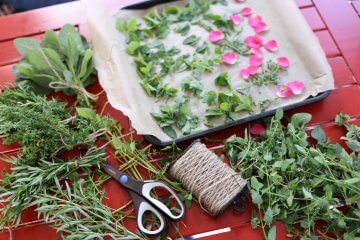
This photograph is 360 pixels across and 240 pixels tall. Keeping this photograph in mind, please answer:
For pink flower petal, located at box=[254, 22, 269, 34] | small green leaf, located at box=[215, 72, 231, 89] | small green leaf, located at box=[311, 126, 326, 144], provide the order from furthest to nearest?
pink flower petal, located at box=[254, 22, 269, 34]
small green leaf, located at box=[215, 72, 231, 89]
small green leaf, located at box=[311, 126, 326, 144]

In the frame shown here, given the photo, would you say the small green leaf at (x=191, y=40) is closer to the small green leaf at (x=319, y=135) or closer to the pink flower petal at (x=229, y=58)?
the pink flower petal at (x=229, y=58)

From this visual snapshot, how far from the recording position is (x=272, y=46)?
1.06 m

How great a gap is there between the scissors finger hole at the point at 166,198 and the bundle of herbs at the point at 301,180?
151mm

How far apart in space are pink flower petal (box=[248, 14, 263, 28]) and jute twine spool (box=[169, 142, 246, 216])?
0.43 meters

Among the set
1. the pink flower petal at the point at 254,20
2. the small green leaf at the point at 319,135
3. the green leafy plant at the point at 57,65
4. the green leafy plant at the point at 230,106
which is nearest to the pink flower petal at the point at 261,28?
the pink flower petal at the point at 254,20

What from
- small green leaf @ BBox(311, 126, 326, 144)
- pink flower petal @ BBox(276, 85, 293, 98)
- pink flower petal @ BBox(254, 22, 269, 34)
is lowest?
small green leaf @ BBox(311, 126, 326, 144)

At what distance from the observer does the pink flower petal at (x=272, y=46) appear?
1058mm

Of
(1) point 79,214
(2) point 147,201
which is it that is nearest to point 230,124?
(2) point 147,201

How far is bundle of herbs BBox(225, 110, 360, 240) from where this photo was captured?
30.6 inches

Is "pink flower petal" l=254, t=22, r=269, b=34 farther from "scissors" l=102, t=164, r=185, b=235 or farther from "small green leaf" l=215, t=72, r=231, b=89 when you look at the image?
"scissors" l=102, t=164, r=185, b=235

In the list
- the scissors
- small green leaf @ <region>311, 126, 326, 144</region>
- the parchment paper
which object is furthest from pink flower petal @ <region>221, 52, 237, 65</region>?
the scissors

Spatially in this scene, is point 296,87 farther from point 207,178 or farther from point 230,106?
point 207,178

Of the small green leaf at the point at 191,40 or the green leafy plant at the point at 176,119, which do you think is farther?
the small green leaf at the point at 191,40

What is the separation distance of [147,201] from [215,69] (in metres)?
0.40
